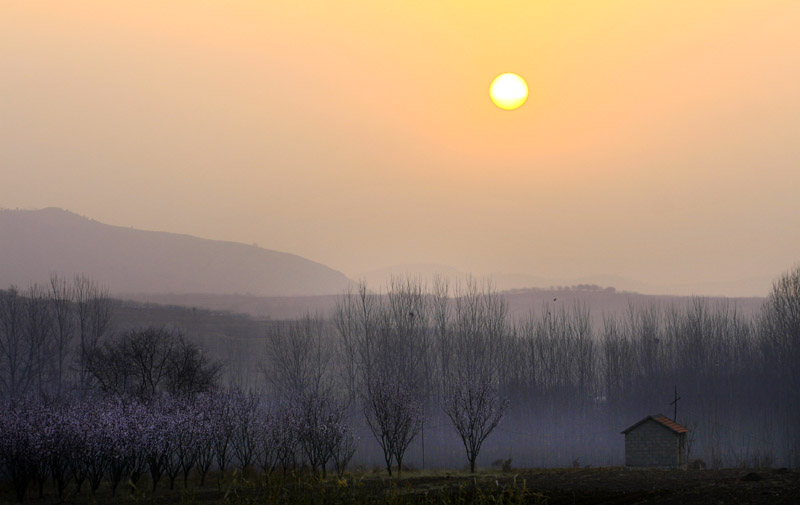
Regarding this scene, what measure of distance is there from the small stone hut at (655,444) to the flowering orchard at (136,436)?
58.7 ft

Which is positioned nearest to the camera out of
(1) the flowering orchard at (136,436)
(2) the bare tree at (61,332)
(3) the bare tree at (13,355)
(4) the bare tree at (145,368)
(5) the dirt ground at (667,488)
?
(5) the dirt ground at (667,488)

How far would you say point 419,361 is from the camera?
331 ft

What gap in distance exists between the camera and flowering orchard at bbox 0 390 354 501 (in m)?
43.5

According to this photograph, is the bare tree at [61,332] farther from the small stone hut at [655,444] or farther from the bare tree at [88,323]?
the small stone hut at [655,444]

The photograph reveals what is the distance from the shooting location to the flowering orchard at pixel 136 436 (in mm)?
43469

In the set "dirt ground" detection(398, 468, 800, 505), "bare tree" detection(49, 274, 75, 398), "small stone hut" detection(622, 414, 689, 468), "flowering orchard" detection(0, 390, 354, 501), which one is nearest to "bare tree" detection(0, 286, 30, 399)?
"bare tree" detection(49, 274, 75, 398)

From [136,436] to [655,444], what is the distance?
98.6ft

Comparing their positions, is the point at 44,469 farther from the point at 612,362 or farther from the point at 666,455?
the point at 612,362

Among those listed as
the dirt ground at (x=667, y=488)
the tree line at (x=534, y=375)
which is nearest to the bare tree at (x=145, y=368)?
the tree line at (x=534, y=375)

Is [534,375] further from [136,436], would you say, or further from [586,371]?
[136,436]

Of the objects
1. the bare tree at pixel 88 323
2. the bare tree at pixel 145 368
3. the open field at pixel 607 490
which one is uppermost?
the bare tree at pixel 88 323

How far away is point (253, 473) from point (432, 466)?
77.1 feet

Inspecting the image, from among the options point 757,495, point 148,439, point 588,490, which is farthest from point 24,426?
point 757,495

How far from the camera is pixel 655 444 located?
52.4 metres
